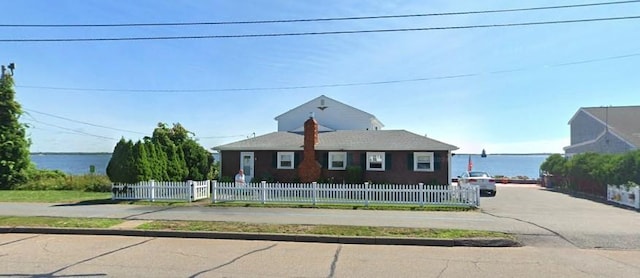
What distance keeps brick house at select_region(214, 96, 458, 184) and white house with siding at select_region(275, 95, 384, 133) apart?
9.32 m

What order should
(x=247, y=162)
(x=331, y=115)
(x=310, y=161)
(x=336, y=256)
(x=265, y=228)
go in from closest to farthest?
(x=336, y=256), (x=265, y=228), (x=310, y=161), (x=247, y=162), (x=331, y=115)

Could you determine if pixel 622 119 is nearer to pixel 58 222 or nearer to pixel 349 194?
pixel 349 194

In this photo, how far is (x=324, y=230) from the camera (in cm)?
1111

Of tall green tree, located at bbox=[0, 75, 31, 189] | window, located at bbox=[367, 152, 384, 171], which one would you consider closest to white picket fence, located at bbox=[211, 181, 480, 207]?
window, located at bbox=[367, 152, 384, 171]

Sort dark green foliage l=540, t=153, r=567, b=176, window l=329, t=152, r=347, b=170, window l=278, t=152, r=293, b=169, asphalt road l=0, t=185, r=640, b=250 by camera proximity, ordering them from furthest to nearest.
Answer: dark green foliage l=540, t=153, r=567, b=176
window l=278, t=152, r=293, b=169
window l=329, t=152, r=347, b=170
asphalt road l=0, t=185, r=640, b=250

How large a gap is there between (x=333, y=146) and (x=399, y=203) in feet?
28.7

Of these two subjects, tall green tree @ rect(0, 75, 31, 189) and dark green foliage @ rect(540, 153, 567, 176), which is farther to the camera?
dark green foliage @ rect(540, 153, 567, 176)

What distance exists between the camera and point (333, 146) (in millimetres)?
26594

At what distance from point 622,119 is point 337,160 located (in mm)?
25840

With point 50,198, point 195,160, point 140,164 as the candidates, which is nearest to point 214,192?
point 140,164

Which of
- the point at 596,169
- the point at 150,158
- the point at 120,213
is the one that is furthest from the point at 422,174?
the point at 120,213

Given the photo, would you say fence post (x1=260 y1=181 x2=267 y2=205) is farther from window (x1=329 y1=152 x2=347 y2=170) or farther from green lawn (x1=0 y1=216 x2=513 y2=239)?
window (x1=329 y1=152 x2=347 y2=170)

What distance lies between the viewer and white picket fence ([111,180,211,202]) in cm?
2025

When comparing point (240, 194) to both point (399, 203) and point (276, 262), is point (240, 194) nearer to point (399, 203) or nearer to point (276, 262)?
point (399, 203)
